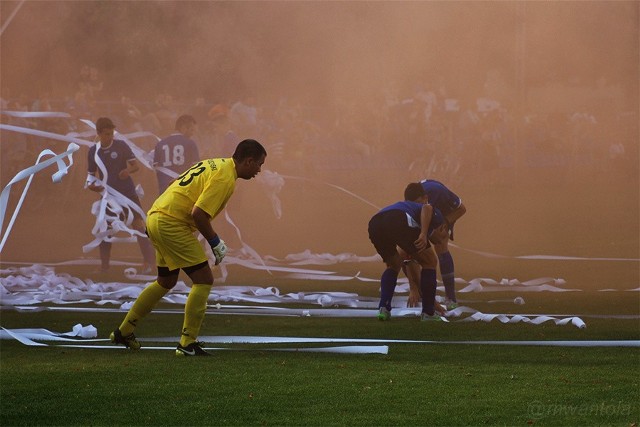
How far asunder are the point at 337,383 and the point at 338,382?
36 mm

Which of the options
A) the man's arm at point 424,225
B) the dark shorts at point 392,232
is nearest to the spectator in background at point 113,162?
the dark shorts at point 392,232

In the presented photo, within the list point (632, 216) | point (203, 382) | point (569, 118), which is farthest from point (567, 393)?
point (632, 216)

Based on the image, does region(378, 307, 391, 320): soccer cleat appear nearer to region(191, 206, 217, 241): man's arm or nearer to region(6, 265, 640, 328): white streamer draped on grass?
region(6, 265, 640, 328): white streamer draped on grass

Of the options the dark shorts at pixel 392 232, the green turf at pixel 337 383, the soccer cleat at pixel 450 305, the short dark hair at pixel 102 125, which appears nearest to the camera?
the green turf at pixel 337 383

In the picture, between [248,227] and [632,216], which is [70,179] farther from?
[632,216]

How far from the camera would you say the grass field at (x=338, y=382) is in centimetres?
610

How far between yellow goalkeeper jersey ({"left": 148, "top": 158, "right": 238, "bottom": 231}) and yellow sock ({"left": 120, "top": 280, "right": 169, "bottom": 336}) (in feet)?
1.62

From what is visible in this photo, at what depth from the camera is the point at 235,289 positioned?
12.6 metres

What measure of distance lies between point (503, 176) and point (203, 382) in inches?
665

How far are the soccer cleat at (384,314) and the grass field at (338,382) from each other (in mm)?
581

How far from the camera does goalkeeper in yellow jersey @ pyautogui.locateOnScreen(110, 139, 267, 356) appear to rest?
25.9 feet

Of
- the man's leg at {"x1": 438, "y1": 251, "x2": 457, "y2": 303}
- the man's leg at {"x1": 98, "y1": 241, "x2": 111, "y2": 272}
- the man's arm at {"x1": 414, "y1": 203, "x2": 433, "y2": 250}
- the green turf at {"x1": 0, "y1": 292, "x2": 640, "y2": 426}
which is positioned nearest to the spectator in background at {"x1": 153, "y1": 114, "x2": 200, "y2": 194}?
the man's leg at {"x1": 98, "y1": 241, "x2": 111, "y2": 272}

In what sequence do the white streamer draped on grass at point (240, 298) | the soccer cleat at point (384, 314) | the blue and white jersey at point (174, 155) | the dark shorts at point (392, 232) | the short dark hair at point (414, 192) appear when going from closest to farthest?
the soccer cleat at point (384, 314)
the dark shorts at point (392, 232)
the white streamer draped on grass at point (240, 298)
the short dark hair at point (414, 192)
the blue and white jersey at point (174, 155)

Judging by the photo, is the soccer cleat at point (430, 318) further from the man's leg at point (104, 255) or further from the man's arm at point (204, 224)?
the man's leg at point (104, 255)
